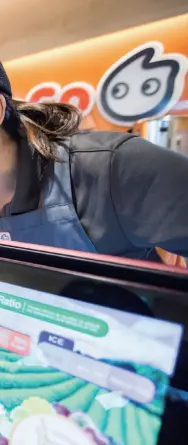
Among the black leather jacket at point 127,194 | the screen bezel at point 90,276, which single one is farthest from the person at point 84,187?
the screen bezel at point 90,276

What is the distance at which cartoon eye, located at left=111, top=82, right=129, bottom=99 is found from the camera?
7.22ft

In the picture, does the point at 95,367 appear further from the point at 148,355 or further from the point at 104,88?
the point at 104,88

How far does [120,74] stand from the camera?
7.29ft

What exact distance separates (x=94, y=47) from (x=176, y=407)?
2.33 metres

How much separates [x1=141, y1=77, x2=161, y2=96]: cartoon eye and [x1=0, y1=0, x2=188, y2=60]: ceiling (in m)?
0.31

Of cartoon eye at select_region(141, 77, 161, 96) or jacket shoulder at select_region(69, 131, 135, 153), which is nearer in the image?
jacket shoulder at select_region(69, 131, 135, 153)

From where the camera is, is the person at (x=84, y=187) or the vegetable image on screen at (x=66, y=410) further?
the person at (x=84, y=187)

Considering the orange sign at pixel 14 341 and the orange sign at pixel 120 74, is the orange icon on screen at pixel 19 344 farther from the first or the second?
the orange sign at pixel 120 74

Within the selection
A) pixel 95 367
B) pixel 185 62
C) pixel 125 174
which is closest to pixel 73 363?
pixel 95 367

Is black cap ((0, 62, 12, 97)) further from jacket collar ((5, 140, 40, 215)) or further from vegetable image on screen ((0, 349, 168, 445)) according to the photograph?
vegetable image on screen ((0, 349, 168, 445))

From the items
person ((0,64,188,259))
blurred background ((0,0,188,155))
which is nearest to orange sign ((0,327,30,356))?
person ((0,64,188,259))

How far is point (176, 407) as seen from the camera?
28cm

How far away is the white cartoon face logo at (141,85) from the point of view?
2.05 meters

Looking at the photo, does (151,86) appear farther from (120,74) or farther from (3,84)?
(3,84)
